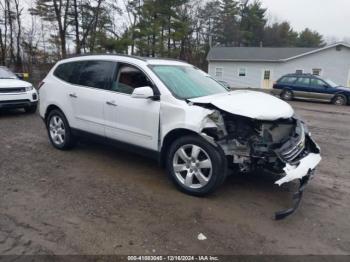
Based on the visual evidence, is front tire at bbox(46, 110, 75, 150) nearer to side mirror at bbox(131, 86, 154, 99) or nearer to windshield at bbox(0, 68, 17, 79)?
side mirror at bbox(131, 86, 154, 99)

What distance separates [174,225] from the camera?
3273 mm

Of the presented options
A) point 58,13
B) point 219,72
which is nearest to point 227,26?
point 219,72

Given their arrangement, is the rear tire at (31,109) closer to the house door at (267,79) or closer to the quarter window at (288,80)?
the quarter window at (288,80)

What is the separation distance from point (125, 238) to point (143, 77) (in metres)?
2.35

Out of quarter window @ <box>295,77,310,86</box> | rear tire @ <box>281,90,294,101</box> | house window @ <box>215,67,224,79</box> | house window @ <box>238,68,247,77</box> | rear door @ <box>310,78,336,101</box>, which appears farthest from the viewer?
house window @ <box>215,67,224,79</box>

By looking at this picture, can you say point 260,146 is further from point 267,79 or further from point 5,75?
point 267,79

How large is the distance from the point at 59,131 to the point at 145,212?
121 inches

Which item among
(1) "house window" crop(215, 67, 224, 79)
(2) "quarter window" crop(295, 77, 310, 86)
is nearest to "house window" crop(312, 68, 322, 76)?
(1) "house window" crop(215, 67, 224, 79)

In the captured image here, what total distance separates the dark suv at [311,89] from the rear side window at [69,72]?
50.4 feet

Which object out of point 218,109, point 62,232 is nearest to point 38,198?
point 62,232

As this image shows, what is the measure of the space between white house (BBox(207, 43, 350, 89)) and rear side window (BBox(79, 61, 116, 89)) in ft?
88.9

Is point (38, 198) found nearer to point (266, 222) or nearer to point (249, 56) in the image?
point (266, 222)

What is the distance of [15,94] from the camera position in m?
9.03

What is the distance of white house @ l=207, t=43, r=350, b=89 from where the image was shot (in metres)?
27.1
